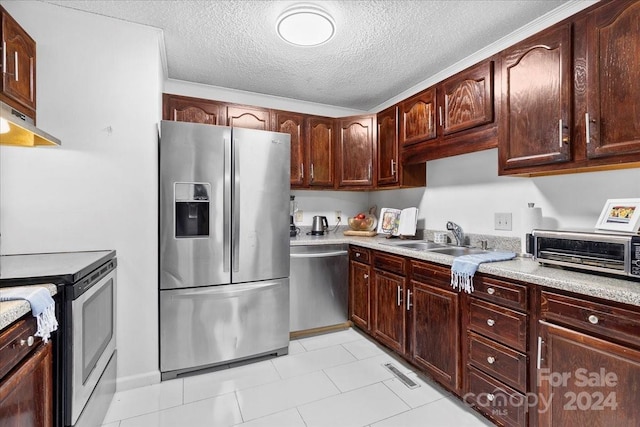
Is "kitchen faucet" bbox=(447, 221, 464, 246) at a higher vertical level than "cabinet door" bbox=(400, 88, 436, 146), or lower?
lower

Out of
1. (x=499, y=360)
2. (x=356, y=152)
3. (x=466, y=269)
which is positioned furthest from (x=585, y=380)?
(x=356, y=152)

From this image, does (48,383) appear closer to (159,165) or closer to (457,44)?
(159,165)

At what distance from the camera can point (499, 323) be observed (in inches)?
61.8

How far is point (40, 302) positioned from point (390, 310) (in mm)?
2104

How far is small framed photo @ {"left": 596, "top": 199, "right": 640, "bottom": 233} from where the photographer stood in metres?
1.36

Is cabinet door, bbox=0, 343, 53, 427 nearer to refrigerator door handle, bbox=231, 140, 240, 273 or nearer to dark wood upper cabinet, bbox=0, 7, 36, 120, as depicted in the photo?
refrigerator door handle, bbox=231, 140, 240, 273

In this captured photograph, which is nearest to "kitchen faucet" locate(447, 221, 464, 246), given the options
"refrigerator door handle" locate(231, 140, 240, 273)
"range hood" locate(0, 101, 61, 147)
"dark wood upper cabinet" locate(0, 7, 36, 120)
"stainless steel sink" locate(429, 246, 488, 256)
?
"stainless steel sink" locate(429, 246, 488, 256)

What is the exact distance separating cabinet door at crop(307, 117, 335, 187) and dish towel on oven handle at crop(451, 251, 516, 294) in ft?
5.86

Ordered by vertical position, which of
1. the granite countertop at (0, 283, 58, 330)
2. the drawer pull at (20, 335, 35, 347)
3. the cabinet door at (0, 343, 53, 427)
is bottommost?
the cabinet door at (0, 343, 53, 427)

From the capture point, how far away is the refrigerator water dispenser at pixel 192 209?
83.4 inches

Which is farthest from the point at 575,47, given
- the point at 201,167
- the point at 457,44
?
the point at 201,167

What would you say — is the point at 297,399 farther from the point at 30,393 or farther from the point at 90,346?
the point at 30,393

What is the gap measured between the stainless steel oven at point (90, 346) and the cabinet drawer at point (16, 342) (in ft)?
0.66

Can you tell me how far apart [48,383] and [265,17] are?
222cm
